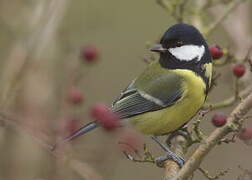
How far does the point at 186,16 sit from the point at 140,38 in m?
2.88

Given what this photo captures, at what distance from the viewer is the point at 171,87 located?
3.92m

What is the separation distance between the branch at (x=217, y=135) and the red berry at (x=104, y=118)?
383 mm

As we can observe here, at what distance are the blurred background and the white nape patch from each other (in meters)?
0.18

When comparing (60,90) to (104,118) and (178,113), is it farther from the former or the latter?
(104,118)

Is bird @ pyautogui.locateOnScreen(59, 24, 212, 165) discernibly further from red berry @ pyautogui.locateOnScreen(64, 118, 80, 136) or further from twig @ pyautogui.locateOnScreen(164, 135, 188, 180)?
red berry @ pyautogui.locateOnScreen(64, 118, 80, 136)

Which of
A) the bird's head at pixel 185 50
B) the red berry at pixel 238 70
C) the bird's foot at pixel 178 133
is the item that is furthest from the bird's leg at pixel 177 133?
the red berry at pixel 238 70

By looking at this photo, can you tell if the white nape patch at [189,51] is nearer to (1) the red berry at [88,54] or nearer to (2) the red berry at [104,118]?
(1) the red berry at [88,54]

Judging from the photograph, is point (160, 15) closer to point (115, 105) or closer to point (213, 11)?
point (213, 11)

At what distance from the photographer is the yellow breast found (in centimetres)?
376

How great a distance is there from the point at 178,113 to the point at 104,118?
960mm

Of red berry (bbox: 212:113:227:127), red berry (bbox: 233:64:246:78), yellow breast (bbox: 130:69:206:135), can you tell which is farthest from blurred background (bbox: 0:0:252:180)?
red berry (bbox: 212:113:227:127)

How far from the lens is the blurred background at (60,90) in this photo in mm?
2969

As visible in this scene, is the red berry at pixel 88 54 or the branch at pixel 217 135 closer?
the branch at pixel 217 135

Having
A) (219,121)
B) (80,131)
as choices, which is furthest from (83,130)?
(219,121)
